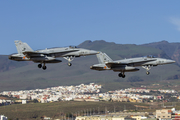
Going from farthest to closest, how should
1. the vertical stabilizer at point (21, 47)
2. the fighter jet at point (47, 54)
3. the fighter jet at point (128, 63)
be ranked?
the fighter jet at point (128, 63) → the vertical stabilizer at point (21, 47) → the fighter jet at point (47, 54)

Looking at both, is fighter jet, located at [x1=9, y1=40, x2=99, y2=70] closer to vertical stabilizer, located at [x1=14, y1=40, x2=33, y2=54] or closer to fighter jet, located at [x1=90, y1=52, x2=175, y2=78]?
vertical stabilizer, located at [x1=14, y1=40, x2=33, y2=54]

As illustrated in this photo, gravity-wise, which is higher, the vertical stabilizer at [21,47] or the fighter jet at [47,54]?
the vertical stabilizer at [21,47]

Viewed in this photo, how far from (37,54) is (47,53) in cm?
281

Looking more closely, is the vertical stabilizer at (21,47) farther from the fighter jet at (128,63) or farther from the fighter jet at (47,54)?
the fighter jet at (128,63)

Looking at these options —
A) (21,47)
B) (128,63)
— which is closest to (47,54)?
(21,47)

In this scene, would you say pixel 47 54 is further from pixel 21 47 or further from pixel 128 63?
pixel 128 63


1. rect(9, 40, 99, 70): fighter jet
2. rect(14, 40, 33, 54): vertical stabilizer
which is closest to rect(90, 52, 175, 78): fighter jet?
rect(9, 40, 99, 70): fighter jet

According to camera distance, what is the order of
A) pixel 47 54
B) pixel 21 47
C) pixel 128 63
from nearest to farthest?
1. pixel 47 54
2. pixel 21 47
3. pixel 128 63

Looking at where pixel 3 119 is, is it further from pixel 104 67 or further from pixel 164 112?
pixel 104 67

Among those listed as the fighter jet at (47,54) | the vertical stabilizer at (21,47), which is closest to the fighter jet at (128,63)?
the fighter jet at (47,54)

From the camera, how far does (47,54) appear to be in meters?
90.1

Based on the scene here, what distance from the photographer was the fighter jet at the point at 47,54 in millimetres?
88250

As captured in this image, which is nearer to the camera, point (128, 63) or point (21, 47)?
point (21, 47)

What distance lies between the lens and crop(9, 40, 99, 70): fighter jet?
3474 inches
